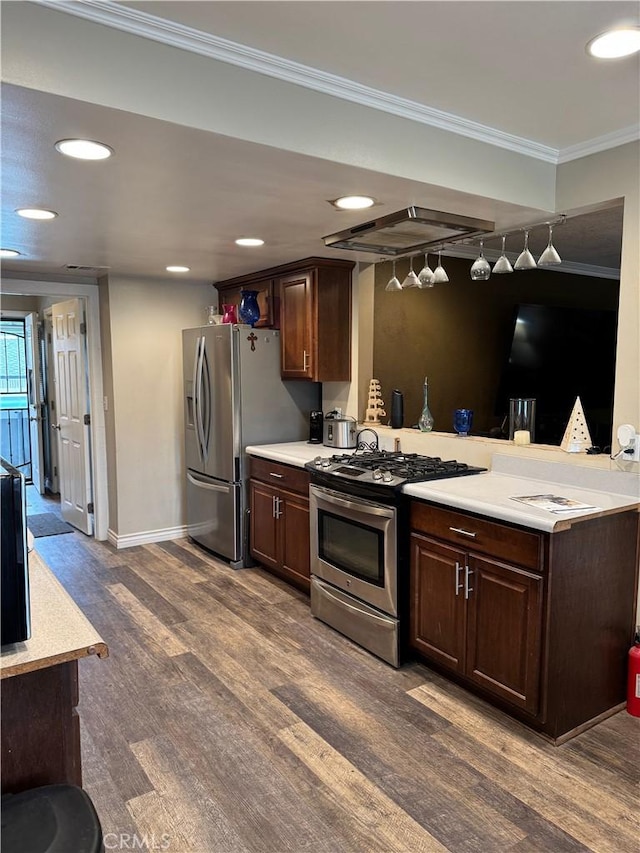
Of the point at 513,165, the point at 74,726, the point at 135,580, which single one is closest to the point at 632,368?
the point at 513,165

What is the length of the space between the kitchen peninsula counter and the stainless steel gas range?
1.74 metres

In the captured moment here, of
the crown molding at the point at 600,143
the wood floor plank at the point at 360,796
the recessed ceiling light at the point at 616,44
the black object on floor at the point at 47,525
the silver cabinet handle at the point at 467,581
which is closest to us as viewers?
the recessed ceiling light at the point at 616,44

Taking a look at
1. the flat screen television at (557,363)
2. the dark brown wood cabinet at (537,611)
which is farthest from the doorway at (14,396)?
the dark brown wood cabinet at (537,611)

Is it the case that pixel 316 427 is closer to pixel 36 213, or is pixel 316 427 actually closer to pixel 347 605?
pixel 347 605

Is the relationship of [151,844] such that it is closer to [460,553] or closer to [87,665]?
[87,665]

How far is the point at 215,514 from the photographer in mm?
4559

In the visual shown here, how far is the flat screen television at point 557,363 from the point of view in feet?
15.2

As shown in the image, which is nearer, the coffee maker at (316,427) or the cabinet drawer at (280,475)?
the cabinet drawer at (280,475)

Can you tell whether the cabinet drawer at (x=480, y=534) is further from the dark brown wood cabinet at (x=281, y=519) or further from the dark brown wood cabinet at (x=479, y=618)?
the dark brown wood cabinet at (x=281, y=519)

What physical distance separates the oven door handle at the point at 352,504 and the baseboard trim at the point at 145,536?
2.09 m

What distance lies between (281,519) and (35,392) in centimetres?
432

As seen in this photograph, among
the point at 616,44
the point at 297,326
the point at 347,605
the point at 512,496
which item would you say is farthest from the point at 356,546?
the point at 616,44

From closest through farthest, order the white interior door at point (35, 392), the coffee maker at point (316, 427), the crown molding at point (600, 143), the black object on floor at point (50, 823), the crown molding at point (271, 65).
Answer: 1. the black object on floor at point (50, 823)
2. the crown molding at point (271, 65)
3. the crown molding at point (600, 143)
4. the coffee maker at point (316, 427)
5. the white interior door at point (35, 392)

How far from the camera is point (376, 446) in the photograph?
4055 mm
